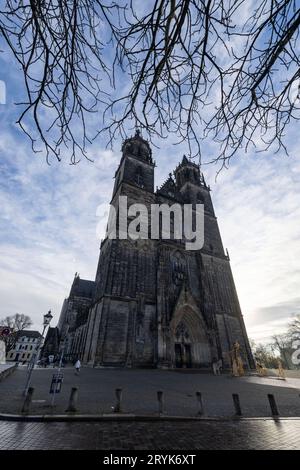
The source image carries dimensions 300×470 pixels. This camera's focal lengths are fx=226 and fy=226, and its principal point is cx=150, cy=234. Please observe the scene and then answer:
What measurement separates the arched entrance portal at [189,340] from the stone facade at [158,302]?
0.08 m

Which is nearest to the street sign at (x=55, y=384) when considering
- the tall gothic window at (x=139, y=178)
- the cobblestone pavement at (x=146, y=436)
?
the cobblestone pavement at (x=146, y=436)

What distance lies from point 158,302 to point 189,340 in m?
5.41

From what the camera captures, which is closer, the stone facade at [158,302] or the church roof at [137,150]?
the stone facade at [158,302]

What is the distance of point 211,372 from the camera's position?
19.6m

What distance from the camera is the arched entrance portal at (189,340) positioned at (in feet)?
69.3

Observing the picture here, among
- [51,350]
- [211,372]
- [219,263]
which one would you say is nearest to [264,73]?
[211,372]

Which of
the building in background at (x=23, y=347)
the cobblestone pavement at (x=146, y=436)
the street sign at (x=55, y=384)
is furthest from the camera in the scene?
the building in background at (x=23, y=347)

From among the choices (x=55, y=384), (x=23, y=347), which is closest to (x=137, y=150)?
(x=55, y=384)

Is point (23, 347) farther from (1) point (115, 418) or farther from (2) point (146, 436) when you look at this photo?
(2) point (146, 436)

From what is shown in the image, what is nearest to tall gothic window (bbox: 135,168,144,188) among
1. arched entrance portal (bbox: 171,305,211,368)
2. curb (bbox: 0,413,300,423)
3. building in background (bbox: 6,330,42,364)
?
arched entrance portal (bbox: 171,305,211,368)

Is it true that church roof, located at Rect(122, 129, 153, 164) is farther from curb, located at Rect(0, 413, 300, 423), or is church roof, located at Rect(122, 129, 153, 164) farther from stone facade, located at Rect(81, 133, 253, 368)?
curb, located at Rect(0, 413, 300, 423)

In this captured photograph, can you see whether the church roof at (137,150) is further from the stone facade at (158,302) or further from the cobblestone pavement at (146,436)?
the cobblestone pavement at (146,436)

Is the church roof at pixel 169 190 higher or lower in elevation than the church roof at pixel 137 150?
lower
